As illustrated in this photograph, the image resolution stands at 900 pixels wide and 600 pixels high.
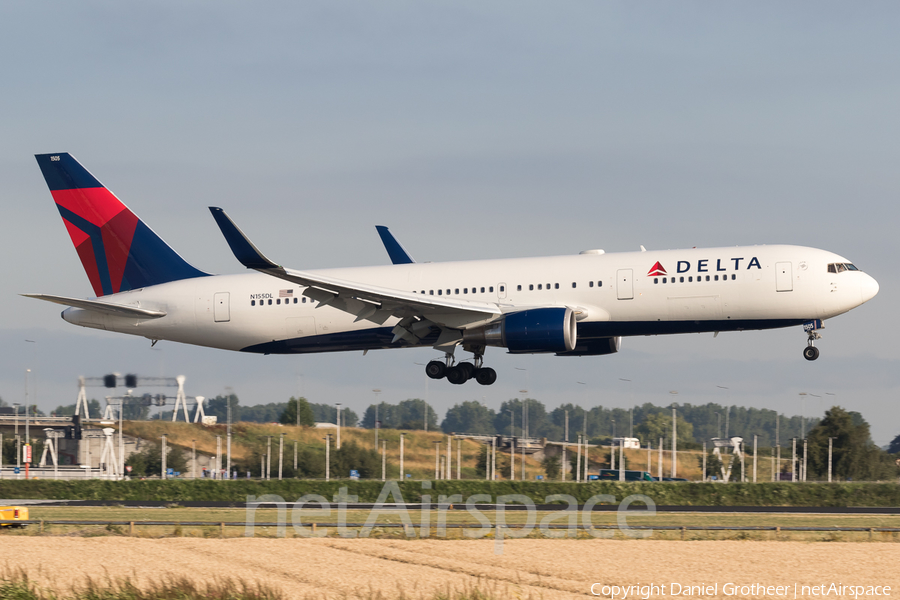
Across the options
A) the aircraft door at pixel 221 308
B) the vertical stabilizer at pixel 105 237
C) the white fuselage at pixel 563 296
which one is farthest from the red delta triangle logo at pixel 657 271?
the vertical stabilizer at pixel 105 237

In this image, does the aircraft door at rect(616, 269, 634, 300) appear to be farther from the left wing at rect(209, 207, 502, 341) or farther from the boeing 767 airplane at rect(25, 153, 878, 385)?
the left wing at rect(209, 207, 502, 341)

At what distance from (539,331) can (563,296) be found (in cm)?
244

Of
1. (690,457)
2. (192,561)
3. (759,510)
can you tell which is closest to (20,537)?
(192,561)

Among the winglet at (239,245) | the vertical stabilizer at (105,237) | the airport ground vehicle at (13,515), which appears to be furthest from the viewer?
the vertical stabilizer at (105,237)

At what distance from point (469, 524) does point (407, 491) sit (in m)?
15.4

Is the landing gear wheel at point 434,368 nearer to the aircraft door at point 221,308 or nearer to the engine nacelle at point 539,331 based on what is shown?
the engine nacelle at point 539,331

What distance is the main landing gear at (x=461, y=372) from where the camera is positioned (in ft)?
150

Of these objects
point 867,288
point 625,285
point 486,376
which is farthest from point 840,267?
point 486,376

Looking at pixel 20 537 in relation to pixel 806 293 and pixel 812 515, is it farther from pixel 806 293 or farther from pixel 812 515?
pixel 812 515

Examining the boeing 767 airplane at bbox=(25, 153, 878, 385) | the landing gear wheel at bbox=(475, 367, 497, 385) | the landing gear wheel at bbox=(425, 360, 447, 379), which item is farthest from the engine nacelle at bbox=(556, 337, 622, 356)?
the landing gear wheel at bbox=(425, 360, 447, 379)

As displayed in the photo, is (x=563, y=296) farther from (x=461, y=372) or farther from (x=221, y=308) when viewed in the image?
(x=221, y=308)

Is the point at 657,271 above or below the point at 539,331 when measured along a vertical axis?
above

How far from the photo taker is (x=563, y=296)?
135 ft

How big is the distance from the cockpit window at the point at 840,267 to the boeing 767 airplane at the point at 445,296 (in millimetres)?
54
